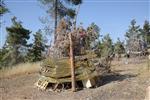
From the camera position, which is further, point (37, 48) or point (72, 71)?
point (37, 48)

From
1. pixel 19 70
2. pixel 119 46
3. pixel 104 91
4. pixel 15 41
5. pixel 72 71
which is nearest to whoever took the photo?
pixel 104 91

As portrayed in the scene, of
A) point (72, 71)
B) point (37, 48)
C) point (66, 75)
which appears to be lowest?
point (66, 75)

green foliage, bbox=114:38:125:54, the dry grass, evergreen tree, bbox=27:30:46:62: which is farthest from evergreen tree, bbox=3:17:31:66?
the dry grass

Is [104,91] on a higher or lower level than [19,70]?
lower

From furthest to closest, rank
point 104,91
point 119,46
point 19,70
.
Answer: point 119,46, point 19,70, point 104,91

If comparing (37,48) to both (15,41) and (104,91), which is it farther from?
(104,91)

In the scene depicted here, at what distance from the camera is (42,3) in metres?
31.6

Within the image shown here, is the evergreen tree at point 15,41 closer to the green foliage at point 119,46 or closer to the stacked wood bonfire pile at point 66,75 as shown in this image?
the green foliage at point 119,46

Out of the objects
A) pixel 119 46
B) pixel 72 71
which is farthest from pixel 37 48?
pixel 72 71

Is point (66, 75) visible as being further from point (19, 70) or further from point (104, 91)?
point (19, 70)

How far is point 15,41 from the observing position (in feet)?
123

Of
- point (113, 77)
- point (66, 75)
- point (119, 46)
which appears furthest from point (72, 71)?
point (119, 46)

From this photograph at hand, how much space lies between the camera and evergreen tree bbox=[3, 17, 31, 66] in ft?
121

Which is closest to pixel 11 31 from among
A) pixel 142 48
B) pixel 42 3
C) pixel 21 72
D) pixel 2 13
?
pixel 42 3
